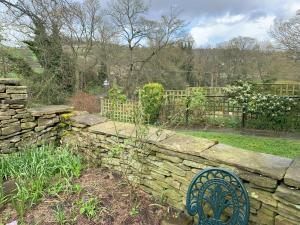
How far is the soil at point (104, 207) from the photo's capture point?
2100 mm

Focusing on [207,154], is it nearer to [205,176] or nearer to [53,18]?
[205,176]

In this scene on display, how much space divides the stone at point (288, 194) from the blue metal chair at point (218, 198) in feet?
0.68

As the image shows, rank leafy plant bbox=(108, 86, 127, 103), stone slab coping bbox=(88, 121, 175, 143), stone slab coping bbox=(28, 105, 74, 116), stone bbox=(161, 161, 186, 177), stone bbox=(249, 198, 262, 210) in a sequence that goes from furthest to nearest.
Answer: stone slab coping bbox=(28, 105, 74, 116) < leafy plant bbox=(108, 86, 127, 103) < stone slab coping bbox=(88, 121, 175, 143) < stone bbox=(161, 161, 186, 177) < stone bbox=(249, 198, 262, 210)

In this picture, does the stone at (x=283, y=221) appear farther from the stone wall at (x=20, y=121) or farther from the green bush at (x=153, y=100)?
the green bush at (x=153, y=100)

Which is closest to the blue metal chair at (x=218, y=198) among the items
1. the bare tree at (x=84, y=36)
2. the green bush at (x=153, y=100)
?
the green bush at (x=153, y=100)

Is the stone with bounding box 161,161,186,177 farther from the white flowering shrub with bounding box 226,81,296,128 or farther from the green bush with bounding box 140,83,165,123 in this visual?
the green bush with bounding box 140,83,165,123

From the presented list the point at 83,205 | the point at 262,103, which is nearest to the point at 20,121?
the point at 83,205

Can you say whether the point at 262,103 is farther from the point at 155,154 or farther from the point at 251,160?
the point at 251,160

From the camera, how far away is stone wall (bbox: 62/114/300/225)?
163 centimetres

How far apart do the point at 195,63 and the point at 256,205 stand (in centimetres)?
1442

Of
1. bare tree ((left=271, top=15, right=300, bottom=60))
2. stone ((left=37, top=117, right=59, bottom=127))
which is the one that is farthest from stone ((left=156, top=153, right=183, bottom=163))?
bare tree ((left=271, top=15, right=300, bottom=60))

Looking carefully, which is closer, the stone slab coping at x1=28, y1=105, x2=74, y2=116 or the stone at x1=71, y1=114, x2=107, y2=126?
the stone at x1=71, y1=114, x2=107, y2=126

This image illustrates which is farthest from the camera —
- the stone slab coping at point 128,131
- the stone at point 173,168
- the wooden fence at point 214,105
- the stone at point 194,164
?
the wooden fence at point 214,105

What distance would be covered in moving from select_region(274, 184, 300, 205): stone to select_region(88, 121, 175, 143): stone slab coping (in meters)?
1.13
